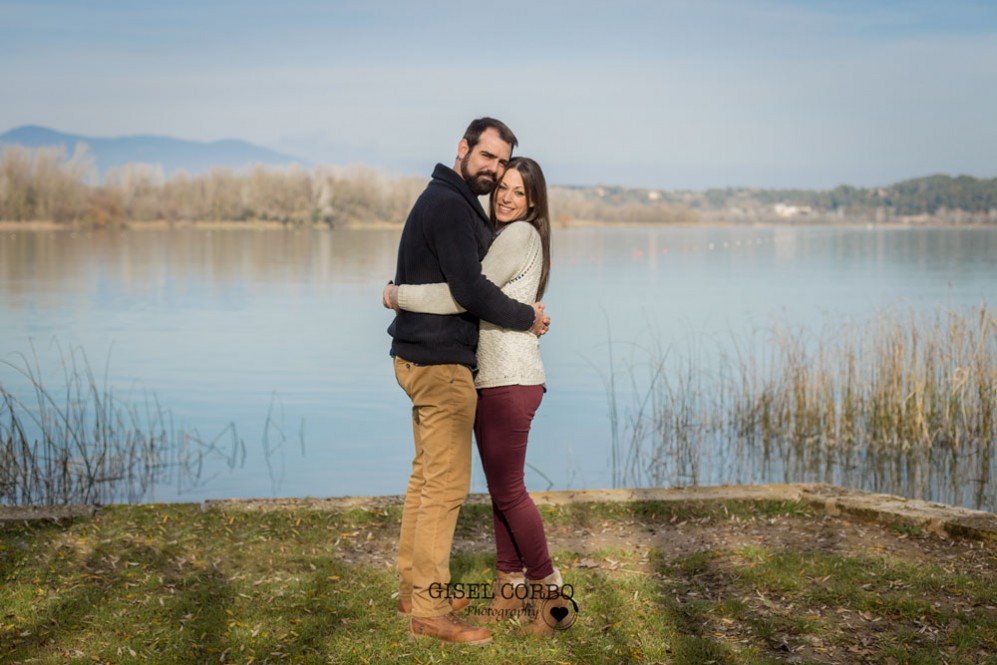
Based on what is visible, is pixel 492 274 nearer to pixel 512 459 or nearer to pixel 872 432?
pixel 512 459

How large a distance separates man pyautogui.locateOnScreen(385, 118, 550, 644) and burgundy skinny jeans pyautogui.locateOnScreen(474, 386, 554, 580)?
86mm

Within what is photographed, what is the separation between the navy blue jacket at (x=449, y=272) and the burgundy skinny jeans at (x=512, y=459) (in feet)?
0.74

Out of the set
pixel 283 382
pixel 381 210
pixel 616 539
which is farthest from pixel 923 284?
pixel 381 210

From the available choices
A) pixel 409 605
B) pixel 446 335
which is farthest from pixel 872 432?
pixel 446 335

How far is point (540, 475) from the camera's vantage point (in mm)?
10641

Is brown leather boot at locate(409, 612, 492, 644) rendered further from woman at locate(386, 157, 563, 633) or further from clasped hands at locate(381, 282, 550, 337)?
clasped hands at locate(381, 282, 550, 337)

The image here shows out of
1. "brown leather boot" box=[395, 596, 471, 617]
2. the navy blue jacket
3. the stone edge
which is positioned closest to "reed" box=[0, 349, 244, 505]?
the stone edge

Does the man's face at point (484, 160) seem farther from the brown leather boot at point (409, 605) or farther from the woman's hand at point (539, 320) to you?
the brown leather boot at point (409, 605)

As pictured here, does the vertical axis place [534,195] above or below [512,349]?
above

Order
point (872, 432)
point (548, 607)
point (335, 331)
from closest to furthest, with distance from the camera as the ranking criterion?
point (548, 607), point (872, 432), point (335, 331)

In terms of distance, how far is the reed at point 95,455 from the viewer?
861cm

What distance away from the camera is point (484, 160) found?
456 centimetres

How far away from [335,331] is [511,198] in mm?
16512

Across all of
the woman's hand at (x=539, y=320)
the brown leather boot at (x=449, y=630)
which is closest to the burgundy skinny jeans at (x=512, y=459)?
the woman's hand at (x=539, y=320)
